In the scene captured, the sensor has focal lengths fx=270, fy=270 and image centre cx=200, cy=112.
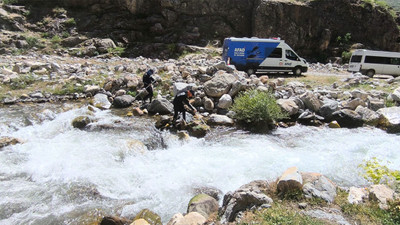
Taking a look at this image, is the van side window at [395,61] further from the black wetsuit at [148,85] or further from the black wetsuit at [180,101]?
the black wetsuit at [148,85]

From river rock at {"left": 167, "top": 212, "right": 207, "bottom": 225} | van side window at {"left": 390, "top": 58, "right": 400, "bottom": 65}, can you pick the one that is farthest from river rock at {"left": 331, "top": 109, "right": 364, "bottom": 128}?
van side window at {"left": 390, "top": 58, "right": 400, "bottom": 65}

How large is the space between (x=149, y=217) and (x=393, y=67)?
21.5m

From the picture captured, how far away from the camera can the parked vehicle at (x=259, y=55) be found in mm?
17484

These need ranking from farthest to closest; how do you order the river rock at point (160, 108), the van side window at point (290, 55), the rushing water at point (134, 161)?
the van side window at point (290, 55) < the river rock at point (160, 108) < the rushing water at point (134, 161)

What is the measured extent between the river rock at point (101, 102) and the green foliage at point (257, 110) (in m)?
5.98

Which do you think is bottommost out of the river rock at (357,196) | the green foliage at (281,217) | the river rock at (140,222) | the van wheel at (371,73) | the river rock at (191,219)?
the river rock at (140,222)

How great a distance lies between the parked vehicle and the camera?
1748 centimetres

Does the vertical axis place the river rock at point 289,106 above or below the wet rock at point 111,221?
above

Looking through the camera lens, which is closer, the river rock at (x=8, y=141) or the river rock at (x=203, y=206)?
the river rock at (x=203, y=206)

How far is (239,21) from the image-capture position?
30.6 m

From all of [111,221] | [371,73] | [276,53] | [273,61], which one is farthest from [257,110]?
[371,73]

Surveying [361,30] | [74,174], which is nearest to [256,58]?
[74,174]

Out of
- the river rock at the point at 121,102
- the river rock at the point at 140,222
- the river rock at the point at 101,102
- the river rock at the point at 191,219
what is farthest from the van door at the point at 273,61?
the river rock at the point at 140,222

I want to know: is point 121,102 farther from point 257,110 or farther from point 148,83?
point 257,110
